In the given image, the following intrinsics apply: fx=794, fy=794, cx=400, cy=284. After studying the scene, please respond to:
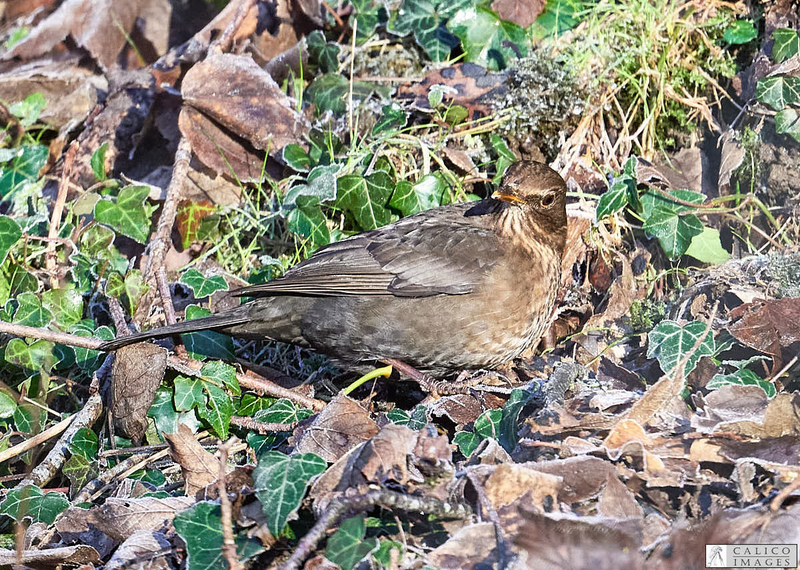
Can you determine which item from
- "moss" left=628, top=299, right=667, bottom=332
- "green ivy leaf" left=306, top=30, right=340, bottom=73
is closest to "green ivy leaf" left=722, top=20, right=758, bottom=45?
"moss" left=628, top=299, right=667, bottom=332

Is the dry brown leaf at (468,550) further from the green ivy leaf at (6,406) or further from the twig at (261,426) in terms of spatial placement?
the green ivy leaf at (6,406)

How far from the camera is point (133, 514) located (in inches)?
132

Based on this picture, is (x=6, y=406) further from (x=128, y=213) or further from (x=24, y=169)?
(x=24, y=169)

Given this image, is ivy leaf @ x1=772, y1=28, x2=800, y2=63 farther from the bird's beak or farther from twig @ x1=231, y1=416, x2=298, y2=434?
twig @ x1=231, y1=416, x2=298, y2=434

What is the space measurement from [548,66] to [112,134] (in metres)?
3.26

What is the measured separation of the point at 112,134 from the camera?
6.00 meters

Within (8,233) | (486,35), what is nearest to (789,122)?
(486,35)

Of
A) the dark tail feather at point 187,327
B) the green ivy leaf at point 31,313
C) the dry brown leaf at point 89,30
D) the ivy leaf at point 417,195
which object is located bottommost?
the dark tail feather at point 187,327

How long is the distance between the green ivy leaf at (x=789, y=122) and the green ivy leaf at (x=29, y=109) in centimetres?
530

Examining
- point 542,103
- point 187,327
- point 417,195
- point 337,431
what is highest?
point 542,103

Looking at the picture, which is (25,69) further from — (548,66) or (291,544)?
(291,544)

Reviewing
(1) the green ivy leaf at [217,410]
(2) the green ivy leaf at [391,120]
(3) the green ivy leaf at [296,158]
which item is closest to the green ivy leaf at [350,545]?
(1) the green ivy leaf at [217,410]

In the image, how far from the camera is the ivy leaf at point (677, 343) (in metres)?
3.81

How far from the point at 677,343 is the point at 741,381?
0.42 metres
